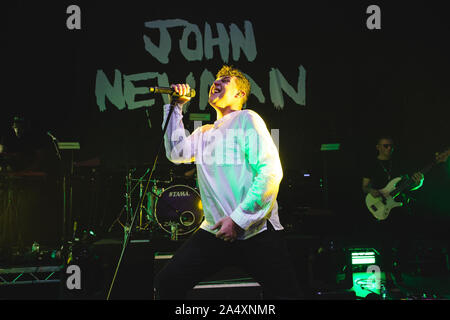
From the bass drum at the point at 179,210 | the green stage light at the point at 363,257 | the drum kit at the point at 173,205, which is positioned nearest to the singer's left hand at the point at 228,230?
the green stage light at the point at 363,257

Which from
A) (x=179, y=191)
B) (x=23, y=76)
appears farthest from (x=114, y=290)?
(x=23, y=76)

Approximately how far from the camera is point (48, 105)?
6496 mm

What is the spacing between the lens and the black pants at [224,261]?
171 cm

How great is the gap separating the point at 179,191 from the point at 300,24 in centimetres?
377

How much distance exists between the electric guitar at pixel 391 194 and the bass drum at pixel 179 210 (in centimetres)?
283

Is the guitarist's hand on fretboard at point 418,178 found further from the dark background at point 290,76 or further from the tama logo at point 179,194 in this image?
the tama logo at point 179,194

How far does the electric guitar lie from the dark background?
0.55 meters

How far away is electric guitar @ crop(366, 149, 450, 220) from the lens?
5316 millimetres

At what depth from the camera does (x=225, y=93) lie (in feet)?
6.81

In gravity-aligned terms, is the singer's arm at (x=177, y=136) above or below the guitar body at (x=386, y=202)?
above

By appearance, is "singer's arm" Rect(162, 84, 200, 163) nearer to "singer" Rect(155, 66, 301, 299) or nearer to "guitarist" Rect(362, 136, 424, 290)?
"singer" Rect(155, 66, 301, 299)

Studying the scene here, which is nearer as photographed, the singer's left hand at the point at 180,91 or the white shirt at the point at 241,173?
the white shirt at the point at 241,173

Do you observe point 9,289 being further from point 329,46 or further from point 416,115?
point 416,115

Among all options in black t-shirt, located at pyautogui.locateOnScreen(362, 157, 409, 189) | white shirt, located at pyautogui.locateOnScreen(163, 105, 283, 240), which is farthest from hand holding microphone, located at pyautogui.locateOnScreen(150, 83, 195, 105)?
black t-shirt, located at pyautogui.locateOnScreen(362, 157, 409, 189)
